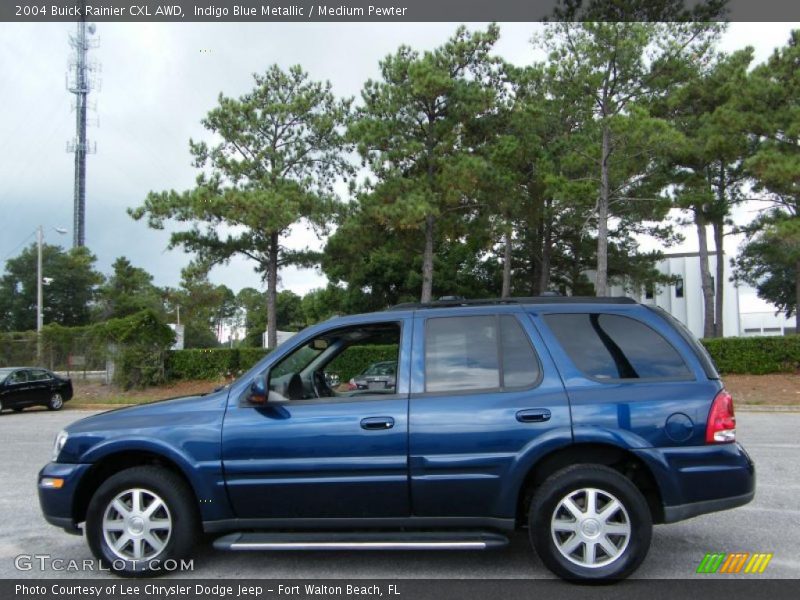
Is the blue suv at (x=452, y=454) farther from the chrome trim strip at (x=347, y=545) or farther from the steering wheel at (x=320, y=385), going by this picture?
the steering wheel at (x=320, y=385)

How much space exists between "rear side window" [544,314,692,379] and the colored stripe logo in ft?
4.52

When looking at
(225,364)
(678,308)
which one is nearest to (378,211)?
(225,364)

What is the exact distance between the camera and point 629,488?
412cm

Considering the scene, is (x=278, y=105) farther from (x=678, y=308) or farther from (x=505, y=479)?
(x=678, y=308)

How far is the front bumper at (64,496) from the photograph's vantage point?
4.47m

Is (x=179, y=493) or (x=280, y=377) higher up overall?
(x=280, y=377)

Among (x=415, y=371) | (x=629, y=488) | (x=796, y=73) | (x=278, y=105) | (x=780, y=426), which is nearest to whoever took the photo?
(x=629, y=488)

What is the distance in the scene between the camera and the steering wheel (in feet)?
16.5

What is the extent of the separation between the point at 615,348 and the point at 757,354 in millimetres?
19728

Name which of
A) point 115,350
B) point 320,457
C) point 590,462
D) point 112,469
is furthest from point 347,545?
point 115,350

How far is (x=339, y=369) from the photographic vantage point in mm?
5352

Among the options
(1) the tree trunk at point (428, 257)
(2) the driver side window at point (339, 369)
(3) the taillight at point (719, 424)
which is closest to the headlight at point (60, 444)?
(2) the driver side window at point (339, 369)

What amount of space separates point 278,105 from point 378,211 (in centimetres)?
625

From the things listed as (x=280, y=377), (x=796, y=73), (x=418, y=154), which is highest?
(x=796, y=73)
